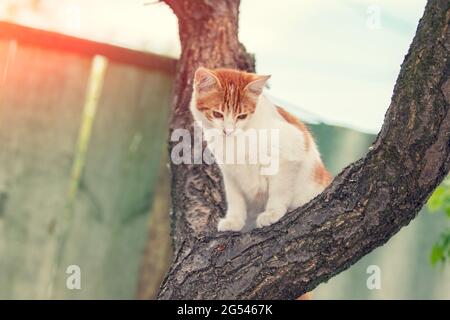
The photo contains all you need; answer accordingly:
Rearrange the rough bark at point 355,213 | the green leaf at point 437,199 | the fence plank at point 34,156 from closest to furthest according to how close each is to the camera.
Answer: the rough bark at point 355,213
the green leaf at point 437,199
the fence plank at point 34,156

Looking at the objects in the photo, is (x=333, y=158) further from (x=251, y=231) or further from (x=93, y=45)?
(x=251, y=231)

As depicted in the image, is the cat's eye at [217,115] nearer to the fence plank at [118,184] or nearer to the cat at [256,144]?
the cat at [256,144]

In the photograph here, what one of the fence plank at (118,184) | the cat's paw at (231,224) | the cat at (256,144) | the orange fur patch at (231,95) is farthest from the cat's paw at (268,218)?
the fence plank at (118,184)

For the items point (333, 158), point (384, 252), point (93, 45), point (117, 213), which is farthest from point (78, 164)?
point (384, 252)

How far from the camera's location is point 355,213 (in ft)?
5.25

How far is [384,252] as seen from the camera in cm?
312

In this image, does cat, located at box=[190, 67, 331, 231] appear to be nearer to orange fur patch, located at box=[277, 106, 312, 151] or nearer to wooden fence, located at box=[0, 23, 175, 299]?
orange fur patch, located at box=[277, 106, 312, 151]

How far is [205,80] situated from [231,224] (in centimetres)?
33

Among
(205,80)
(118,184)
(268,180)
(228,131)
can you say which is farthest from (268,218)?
(118,184)

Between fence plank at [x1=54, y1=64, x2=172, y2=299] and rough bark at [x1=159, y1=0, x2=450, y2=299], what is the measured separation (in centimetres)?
101

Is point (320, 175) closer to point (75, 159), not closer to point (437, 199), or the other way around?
point (437, 199)

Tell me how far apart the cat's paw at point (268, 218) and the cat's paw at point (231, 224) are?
0.11 metres

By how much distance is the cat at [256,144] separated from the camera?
185 cm

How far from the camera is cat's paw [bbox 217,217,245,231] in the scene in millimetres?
1937
